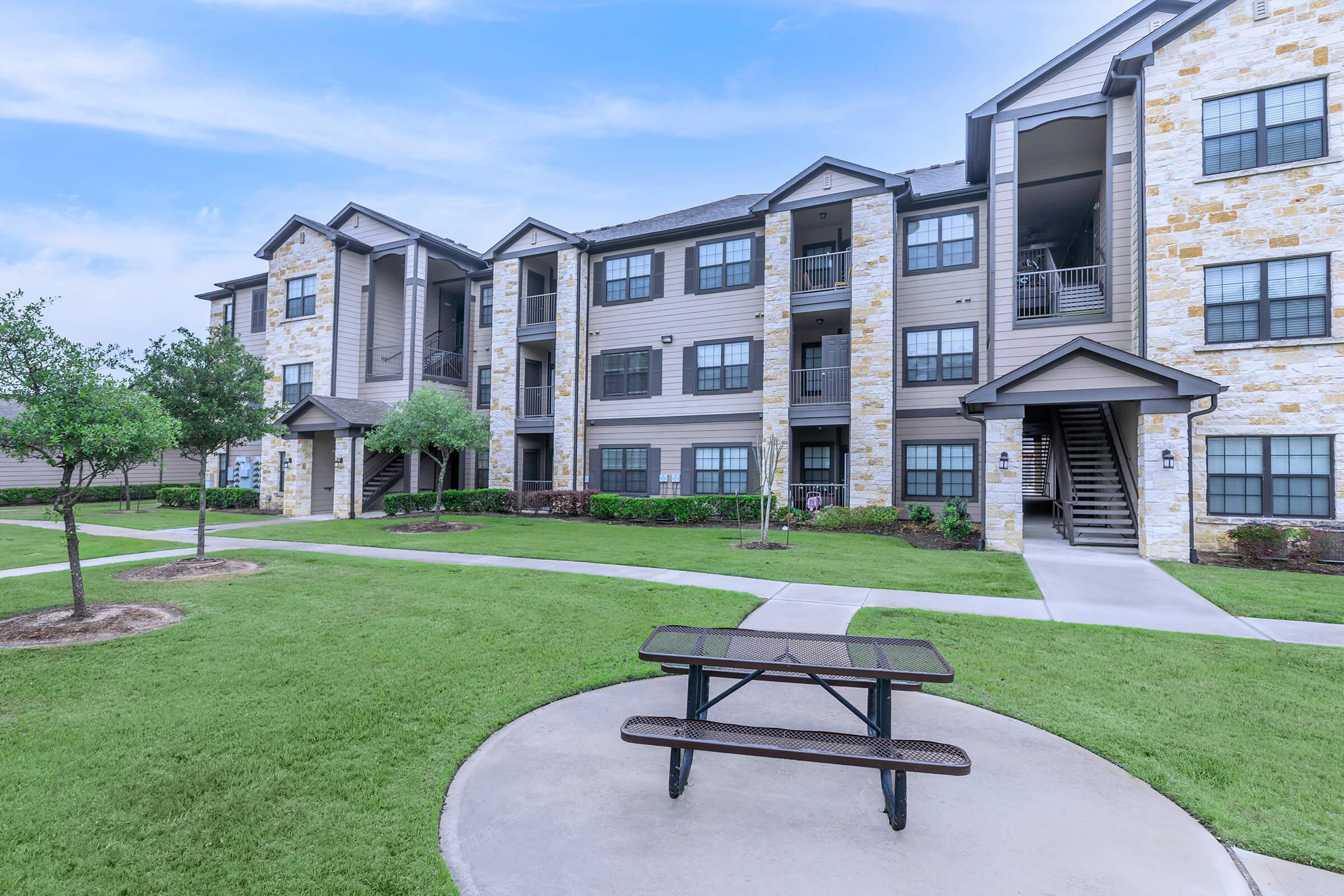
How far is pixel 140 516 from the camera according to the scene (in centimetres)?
2042

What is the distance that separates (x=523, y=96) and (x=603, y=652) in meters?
31.5

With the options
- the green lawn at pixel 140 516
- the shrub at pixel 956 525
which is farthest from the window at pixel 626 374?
the green lawn at pixel 140 516

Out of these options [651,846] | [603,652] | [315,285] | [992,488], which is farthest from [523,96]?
[651,846]

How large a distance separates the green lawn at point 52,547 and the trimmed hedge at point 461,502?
724 cm

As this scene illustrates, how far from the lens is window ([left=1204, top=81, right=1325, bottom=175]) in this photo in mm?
12328

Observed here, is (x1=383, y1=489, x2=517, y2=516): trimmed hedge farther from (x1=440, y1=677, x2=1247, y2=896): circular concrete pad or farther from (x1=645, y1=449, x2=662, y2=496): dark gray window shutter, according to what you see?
(x1=440, y1=677, x2=1247, y2=896): circular concrete pad

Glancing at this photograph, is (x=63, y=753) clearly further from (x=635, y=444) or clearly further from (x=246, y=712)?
(x=635, y=444)

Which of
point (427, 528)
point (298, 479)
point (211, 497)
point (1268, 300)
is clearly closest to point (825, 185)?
point (1268, 300)

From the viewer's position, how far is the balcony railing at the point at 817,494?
60.1 feet

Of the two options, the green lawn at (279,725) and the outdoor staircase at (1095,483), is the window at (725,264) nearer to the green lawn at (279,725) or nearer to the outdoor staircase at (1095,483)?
the outdoor staircase at (1095,483)

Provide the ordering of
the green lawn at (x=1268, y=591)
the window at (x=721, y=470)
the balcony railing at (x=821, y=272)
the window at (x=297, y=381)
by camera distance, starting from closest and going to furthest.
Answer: the green lawn at (x=1268, y=591)
the balcony railing at (x=821, y=272)
the window at (x=721, y=470)
the window at (x=297, y=381)

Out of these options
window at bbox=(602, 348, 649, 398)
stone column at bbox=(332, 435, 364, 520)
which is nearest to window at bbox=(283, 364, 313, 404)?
stone column at bbox=(332, 435, 364, 520)

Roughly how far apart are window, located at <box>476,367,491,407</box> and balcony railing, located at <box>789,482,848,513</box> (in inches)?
504

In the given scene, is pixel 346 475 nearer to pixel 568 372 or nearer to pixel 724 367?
pixel 568 372
